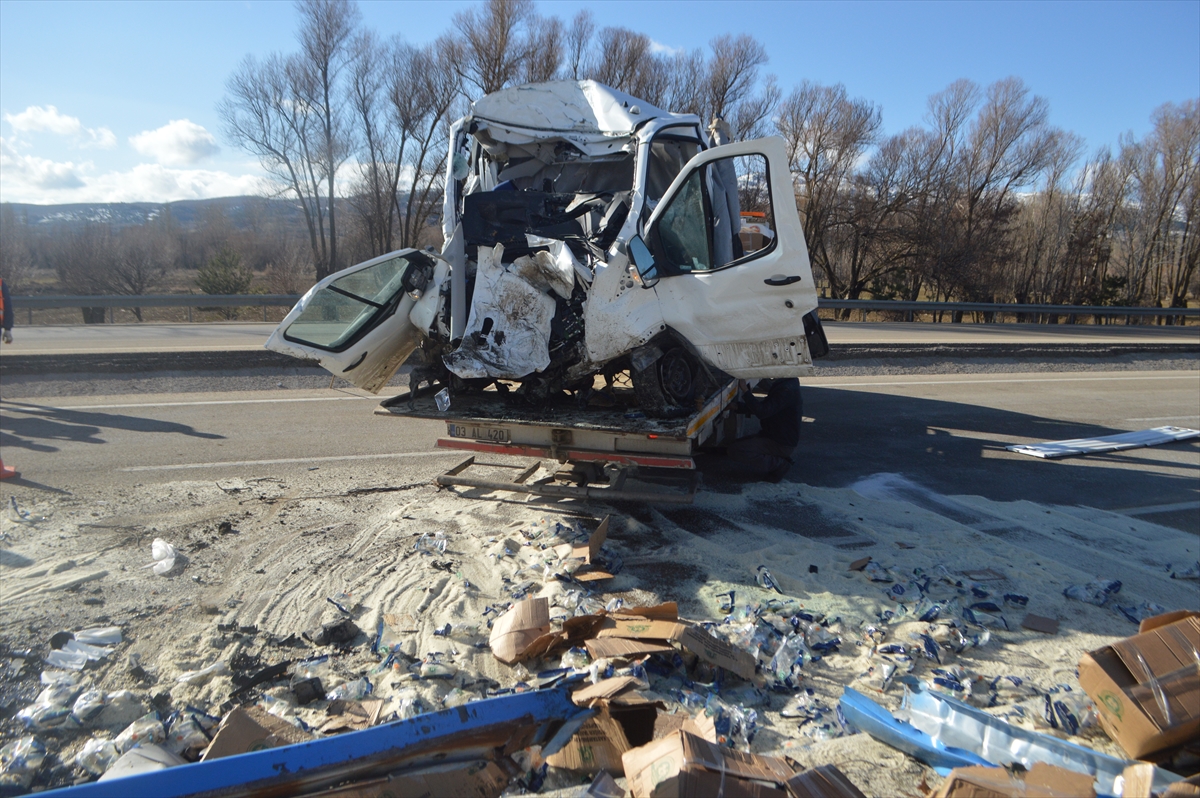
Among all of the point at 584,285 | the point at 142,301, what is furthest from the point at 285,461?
the point at 142,301

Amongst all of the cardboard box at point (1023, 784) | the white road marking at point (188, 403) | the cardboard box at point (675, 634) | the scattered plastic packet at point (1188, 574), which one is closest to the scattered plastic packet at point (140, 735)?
the cardboard box at point (675, 634)

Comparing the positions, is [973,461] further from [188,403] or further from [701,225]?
[188,403]

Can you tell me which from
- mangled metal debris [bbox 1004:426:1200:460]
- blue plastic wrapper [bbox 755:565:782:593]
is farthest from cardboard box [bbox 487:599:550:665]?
mangled metal debris [bbox 1004:426:1200:460]

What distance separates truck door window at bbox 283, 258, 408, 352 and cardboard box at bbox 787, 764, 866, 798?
15.3 feet

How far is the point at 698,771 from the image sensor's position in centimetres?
233

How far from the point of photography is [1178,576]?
4715mm

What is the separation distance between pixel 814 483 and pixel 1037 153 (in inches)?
1247

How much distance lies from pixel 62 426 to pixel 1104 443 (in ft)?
39.2

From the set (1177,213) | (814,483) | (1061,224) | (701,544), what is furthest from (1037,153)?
(701,544)

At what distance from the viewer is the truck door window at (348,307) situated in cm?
574

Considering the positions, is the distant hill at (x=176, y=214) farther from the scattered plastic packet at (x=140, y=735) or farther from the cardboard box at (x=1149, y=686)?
the cardboard box at (x=1149, y=686)

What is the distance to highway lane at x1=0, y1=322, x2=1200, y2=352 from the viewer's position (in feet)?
43.5

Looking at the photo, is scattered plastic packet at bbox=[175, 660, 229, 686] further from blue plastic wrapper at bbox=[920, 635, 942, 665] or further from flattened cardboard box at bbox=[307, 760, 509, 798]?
blue plastic wrapper at bbox=[920, 635, 942, 665]

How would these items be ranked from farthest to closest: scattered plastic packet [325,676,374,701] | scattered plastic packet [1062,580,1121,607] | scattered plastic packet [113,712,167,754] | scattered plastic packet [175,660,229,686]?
scattered plastic packet [1062,580,1121,607], scattered plastic packet [175,660,229,686], scattered plastic packet [325,676,374,701], scattered plastic packet [113,712,167,754]
